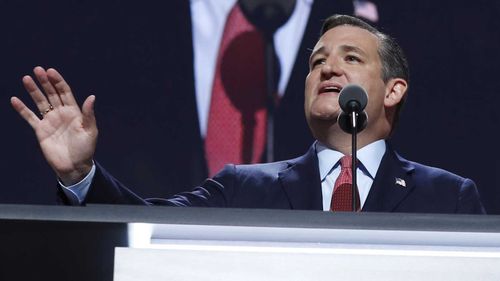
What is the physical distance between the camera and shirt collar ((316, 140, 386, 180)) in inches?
83.0

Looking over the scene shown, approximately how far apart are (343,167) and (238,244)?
3.28 ft

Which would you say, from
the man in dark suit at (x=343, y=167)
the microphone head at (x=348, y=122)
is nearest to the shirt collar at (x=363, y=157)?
the man in dark suit at (x=343, y=167)

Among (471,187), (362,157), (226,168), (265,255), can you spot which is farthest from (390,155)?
(265,255)

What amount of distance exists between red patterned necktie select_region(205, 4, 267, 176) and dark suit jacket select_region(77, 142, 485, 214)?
0.65m

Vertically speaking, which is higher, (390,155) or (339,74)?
(339,74)

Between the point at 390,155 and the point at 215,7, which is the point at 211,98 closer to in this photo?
the point at 215,7

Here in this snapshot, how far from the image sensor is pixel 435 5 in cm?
285

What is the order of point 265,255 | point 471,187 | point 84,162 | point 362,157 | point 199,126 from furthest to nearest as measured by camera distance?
point 199,126, point 362,157, point 471,187, point 84,162, point 265,255

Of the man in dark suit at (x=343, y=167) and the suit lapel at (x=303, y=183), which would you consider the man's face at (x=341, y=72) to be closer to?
the man in dark suit at (x=343, y=167)

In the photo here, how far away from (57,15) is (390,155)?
1106 millimetres

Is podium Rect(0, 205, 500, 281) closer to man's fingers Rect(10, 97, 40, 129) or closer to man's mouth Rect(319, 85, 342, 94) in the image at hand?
man's fingers Rect(10, 97, 40, 129)

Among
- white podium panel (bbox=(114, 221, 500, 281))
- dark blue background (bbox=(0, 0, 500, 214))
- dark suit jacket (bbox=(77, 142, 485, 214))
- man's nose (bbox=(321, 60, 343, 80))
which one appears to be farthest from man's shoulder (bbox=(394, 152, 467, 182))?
white podium panel (bbox=(114, 221, 500, 281))

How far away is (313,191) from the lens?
2006 mm

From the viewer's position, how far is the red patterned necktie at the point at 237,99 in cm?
277
